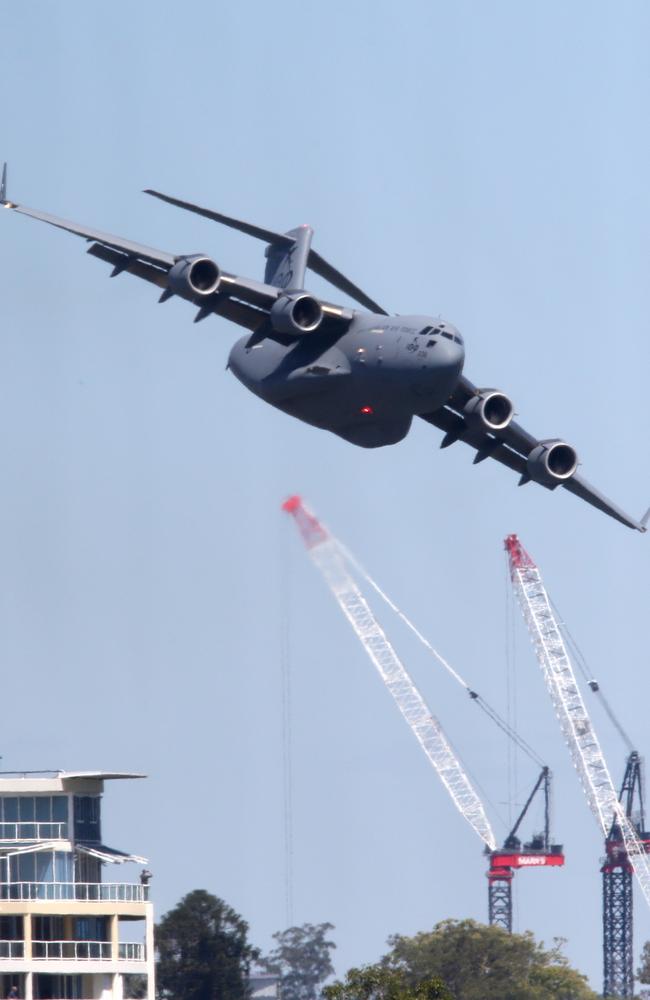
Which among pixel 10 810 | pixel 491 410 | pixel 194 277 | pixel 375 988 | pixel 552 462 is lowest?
pixel 375 988

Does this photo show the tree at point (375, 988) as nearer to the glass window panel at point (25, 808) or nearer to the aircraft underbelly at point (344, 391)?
the glass window panel at point (25, 808)

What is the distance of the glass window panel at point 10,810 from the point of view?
62250 millimetres

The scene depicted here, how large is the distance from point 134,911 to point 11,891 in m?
3.37

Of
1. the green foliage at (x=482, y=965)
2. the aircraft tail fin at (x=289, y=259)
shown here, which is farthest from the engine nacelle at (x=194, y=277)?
the green foliage at (x=482, y=965)

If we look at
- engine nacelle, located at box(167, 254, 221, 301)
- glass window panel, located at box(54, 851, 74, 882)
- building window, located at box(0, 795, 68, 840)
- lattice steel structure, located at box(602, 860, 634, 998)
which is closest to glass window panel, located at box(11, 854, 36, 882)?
glass window panel, located at box(54, 851, 74, 882)

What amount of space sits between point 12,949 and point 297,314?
18.1m

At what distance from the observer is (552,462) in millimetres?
57406

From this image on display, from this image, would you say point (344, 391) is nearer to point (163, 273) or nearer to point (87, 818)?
point (163, 273)

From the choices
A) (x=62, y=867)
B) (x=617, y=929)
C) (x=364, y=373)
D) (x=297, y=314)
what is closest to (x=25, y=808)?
(x=62, y=867)

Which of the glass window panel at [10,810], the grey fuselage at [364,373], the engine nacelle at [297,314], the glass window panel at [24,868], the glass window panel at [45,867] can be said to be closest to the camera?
the grey fuselage at [364,373]

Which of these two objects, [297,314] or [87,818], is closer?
[297,314]

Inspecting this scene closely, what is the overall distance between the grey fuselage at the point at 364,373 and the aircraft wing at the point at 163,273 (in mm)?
821

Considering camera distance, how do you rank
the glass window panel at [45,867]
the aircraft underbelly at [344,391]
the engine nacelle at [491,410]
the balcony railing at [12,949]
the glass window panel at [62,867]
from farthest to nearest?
1. the glass window panel at [62,867]
2. the glass window panel at [45,867]
3. the balcony railing at [12,949]
4. the engine nacelle at [491,410]
5. the aircraft underbelly at [344,391]

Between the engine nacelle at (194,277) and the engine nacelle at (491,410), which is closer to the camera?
the engine nacelle at (194,277)
